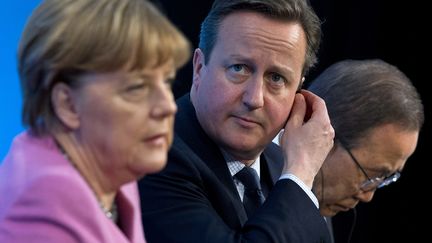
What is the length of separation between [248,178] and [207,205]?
0.70ft

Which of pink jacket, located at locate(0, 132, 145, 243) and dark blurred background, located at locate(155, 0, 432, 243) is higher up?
pink jacket, located at locate(0, 132, 145, 243)

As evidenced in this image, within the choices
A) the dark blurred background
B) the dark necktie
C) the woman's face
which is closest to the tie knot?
the dark necktie

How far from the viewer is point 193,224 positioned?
1672 millimetres

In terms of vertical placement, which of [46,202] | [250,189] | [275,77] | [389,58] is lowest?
[389,58]

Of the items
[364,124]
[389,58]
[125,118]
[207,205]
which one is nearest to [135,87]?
[125,118]

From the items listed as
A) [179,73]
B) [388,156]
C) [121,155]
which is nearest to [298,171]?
[388,156]

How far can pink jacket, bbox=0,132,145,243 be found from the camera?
108 centimetres

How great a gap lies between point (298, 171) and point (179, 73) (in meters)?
1.34

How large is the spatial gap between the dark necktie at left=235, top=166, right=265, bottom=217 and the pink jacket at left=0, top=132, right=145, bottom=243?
2.56 feet

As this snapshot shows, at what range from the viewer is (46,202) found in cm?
108

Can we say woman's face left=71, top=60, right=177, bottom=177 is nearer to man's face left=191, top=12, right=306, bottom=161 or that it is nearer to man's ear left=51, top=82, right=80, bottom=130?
man's ear left=51, top=82, right=80, bottom=130

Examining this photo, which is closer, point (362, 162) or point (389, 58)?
point (362, 162)

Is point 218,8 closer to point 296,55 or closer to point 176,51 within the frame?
point 296,55

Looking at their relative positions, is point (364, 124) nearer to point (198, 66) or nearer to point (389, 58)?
point (198, 66)
